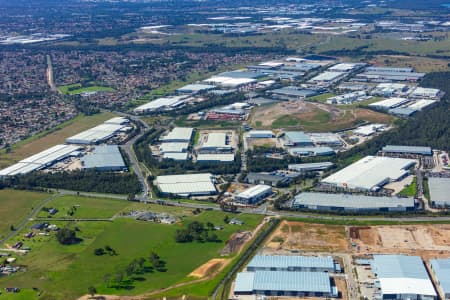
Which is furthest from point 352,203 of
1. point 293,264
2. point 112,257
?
point 112,257

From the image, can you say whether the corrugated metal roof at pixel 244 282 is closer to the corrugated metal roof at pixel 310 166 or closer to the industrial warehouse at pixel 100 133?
the corrugated metal roof at pixel 310 166

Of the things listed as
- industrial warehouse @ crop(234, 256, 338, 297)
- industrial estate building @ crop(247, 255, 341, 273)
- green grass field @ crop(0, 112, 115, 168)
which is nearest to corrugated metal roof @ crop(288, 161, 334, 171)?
industrial estate building @ crop(247, 255, 341, 273)

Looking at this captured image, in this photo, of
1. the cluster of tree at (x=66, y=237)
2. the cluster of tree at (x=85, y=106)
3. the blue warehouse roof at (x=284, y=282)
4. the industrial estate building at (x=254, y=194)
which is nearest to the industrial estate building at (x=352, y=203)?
the industrial estate building at (x=254, y=194)

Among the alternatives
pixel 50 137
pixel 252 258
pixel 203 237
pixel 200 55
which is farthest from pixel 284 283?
pixel 200 55

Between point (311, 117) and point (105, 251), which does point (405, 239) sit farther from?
point (311, 117)

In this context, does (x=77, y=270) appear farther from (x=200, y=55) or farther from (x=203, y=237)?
(x=200, y=55)

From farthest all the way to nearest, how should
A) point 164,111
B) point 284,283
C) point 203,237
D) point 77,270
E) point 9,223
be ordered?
Result: point 164,111, point 9,223, point 203,237, point 77,270, point 284,283
